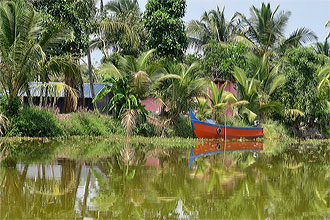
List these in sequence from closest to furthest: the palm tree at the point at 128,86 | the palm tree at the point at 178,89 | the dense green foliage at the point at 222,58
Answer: the palm tree at the point at 128,86 → the palm tree at the point at 178,89 → the dense green foliage at the point at 222,58

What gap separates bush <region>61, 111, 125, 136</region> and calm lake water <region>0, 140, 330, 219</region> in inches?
263

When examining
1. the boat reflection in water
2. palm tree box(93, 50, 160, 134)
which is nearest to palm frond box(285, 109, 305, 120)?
the boat reflection in water

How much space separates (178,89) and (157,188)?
12437 millimetres

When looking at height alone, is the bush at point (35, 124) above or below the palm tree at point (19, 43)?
below

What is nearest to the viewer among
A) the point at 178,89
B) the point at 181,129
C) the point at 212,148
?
the point at 212,148

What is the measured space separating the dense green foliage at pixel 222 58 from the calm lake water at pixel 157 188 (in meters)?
16.2

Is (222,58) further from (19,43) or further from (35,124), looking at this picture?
(19,43)

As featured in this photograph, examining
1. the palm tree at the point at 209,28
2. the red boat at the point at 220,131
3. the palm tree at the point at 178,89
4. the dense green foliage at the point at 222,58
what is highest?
the palm tree at the point at 209,28

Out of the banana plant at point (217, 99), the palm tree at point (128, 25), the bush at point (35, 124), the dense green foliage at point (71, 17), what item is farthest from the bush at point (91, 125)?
the palm tree at point (128, 25)

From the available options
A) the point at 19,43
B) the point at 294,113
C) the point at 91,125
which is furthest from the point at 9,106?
the point at 294,113

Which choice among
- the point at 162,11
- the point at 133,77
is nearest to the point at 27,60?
the point at 133,77

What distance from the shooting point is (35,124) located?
659 inches

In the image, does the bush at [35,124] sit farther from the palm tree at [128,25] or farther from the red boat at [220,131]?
the palm tree at [128,25]

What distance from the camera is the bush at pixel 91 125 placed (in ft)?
59.5
